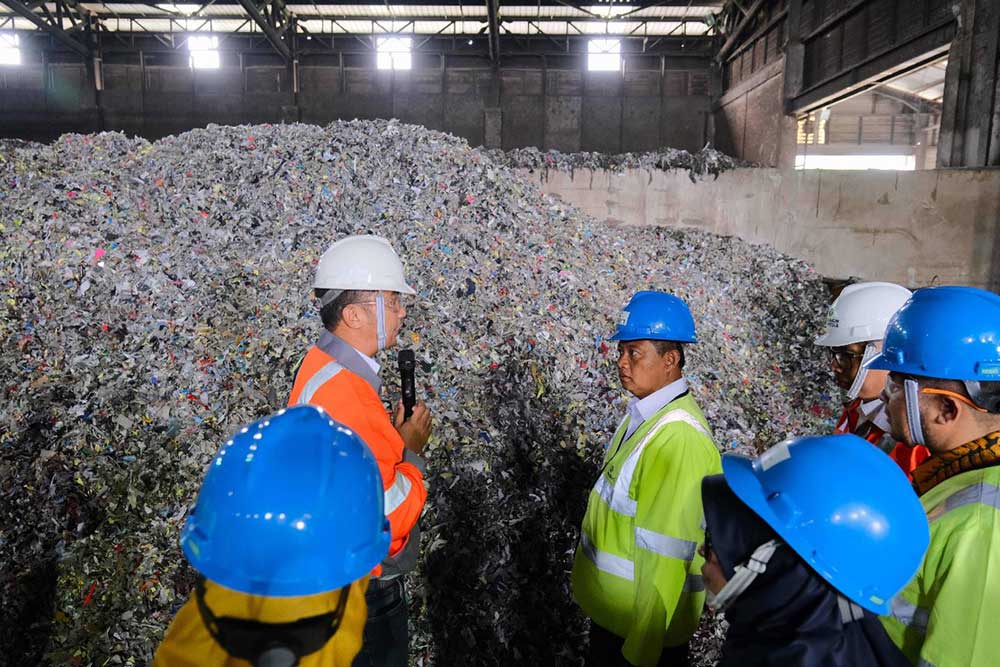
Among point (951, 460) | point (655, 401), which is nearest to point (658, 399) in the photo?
point (655, 401)

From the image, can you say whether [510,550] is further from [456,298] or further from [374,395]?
Answer: [456,298]

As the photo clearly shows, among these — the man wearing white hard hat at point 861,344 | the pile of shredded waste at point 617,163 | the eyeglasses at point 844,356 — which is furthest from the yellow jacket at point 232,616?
the pile of shredded waste at point 617,163

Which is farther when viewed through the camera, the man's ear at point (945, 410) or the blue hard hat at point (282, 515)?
the man's ear at point (945, 410)

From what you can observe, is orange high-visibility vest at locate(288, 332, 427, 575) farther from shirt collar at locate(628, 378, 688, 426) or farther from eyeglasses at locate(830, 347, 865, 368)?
eyeglasses at locate(830, 347, 865, 368)

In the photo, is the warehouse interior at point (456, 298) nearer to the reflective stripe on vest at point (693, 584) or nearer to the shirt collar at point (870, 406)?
the shirt collar at point (870, 406)

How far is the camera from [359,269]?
2234 mm

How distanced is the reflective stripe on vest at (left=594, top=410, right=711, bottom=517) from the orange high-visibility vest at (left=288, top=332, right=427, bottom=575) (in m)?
0.72

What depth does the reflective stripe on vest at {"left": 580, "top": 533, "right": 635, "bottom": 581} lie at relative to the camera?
1.93m

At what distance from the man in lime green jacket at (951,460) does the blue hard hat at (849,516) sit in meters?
0.05

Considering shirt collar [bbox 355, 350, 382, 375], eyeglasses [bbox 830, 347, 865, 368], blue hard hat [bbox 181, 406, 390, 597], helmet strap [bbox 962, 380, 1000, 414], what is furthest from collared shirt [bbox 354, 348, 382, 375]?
eyeglasses [bbox 830, 347, 865, 368]

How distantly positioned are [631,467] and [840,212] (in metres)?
8.90

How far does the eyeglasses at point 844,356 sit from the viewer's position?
115 inches

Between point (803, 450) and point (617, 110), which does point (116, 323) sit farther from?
point (617, 110)

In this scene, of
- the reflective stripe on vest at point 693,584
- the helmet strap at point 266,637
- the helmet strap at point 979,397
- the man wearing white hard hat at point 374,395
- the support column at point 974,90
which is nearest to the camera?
the helmet strap at point 266,637
